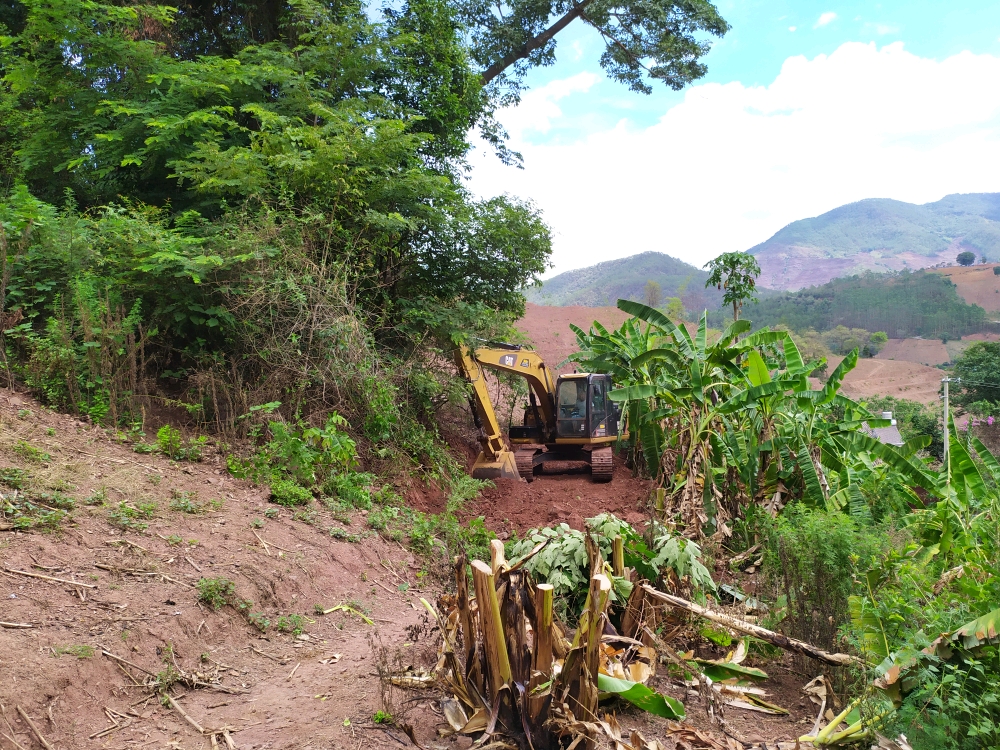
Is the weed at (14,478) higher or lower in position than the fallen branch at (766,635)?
higher

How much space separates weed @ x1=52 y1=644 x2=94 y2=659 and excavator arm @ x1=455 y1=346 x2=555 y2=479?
752 cm

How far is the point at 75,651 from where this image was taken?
12.5ft

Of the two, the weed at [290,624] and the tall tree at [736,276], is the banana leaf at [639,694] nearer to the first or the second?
the weed at [290,624]

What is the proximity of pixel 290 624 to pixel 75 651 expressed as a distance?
5.22ft

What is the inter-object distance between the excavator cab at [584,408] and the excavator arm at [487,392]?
2.18 ft

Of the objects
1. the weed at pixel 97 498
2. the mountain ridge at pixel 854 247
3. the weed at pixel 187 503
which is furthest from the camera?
the mountain ridge at pixel 854 247

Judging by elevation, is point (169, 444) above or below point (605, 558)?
above

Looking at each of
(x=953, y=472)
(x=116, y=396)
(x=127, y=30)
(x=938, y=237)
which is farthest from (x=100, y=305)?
(x=938, y=237)

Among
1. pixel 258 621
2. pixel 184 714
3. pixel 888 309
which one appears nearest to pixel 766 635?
pixel 184 714

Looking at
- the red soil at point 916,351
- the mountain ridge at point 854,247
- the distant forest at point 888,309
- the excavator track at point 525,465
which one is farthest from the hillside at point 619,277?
the excavator track at point 525,465

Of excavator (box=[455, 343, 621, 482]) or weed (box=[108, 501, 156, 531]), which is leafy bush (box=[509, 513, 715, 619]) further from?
excavator (box=[455, 343, 621, 482])

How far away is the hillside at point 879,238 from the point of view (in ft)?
182

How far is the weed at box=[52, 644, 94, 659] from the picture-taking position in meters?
3.76

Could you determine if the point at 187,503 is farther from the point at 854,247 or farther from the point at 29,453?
the point at 854,247
